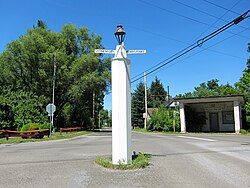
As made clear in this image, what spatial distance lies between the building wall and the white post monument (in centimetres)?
3333

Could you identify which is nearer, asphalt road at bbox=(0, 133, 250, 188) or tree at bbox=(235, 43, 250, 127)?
asphalt road at bbox=(0, 133, 250, 188)

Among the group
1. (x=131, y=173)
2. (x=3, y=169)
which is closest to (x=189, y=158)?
(x=131, y=173)

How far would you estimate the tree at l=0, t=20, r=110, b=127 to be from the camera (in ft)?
165

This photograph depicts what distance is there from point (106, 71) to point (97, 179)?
45.7 meters

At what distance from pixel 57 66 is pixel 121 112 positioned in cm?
4200

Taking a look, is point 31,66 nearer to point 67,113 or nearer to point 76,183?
point 67,113

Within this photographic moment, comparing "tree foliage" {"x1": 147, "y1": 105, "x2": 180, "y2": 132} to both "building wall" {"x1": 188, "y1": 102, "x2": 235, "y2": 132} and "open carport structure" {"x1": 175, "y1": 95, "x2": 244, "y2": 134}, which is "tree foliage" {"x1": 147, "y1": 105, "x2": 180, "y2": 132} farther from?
"building wall" {"x1": 188, "y1": 102, "x2": 235, "y2": 132}

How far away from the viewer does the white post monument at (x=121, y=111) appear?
10039 millimetres

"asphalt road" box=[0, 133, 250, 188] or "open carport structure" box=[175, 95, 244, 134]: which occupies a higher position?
"open carport structure" box=[175, 95, 244, 134]

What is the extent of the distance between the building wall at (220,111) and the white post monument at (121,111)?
3333cm

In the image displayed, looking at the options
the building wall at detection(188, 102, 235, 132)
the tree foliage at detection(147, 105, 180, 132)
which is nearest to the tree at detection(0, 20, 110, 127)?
the tree foliage at detection(147, 105, 180, 132)

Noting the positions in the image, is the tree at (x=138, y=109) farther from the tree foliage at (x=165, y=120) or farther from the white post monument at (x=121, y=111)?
the white post monument at (x=121, y=111)

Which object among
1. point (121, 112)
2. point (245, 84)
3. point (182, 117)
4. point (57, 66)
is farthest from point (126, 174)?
point (245, 84)

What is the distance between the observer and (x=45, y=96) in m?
50.7
